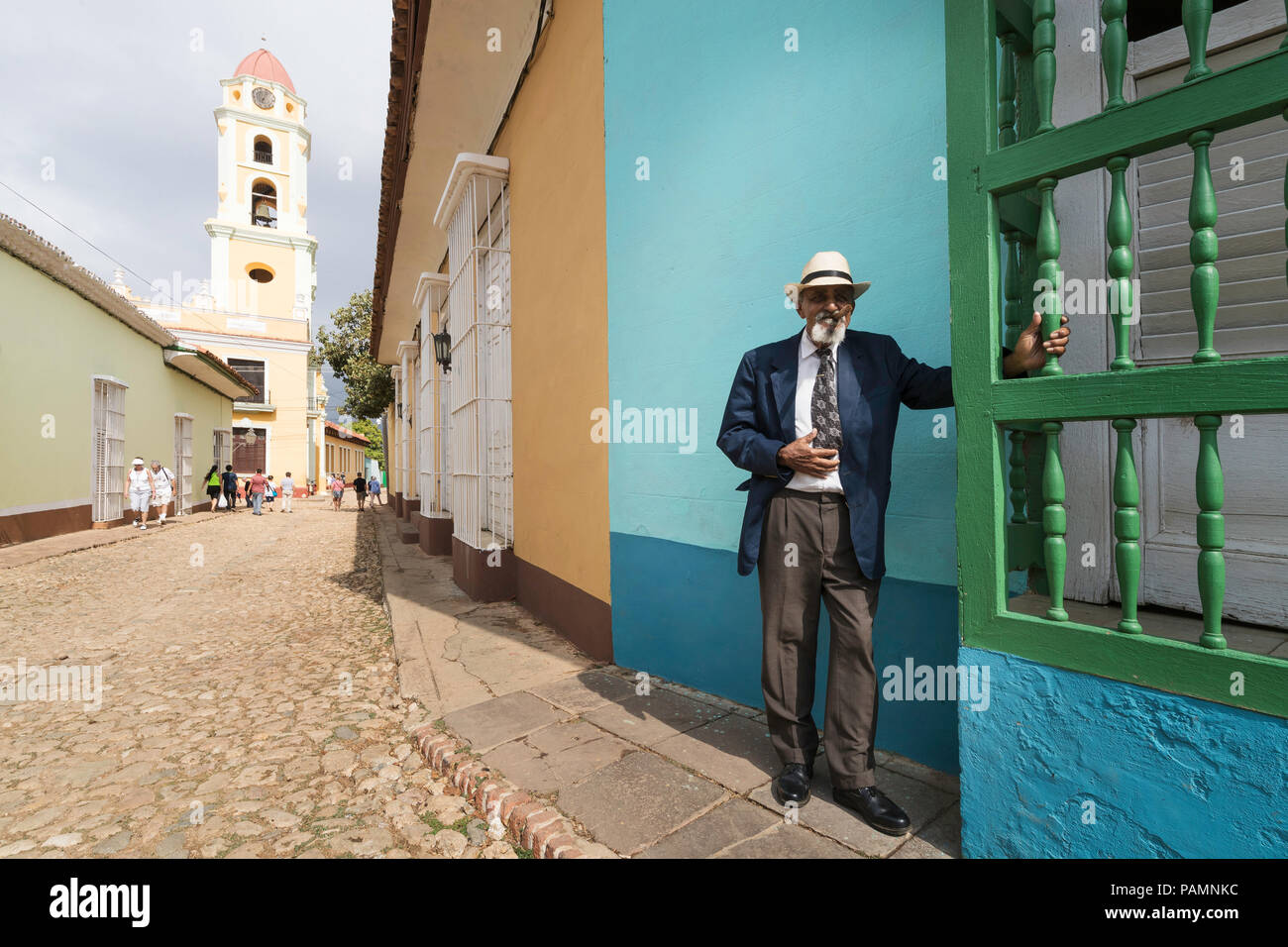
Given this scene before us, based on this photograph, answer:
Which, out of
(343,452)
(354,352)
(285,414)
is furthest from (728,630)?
(343,452)

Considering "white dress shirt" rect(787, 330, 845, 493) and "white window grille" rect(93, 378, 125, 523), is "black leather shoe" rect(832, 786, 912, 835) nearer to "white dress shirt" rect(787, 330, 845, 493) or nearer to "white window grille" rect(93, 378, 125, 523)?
"white dress shirt" rect(787, 330, 845, 493)

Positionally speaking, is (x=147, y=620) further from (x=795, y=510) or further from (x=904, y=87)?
(x=904, y=87)

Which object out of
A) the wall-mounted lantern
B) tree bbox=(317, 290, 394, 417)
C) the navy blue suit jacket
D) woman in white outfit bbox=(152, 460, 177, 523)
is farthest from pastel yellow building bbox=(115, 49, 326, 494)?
the navy blue suit jacket

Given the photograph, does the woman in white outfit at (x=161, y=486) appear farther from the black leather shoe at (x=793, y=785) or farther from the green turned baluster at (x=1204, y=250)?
the green turned baluster at (x=1204, y=250)

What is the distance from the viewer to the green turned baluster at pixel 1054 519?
1.69m

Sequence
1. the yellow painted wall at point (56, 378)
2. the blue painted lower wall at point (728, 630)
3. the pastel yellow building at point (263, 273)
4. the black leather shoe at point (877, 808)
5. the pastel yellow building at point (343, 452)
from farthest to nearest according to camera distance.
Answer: the pastel yellow building at point (343, 452), the pastel yellow building at point (263, 273), the yellow painted wall at point (56, 378), the blue painted lower wall at point (728, 630), the black leather shoe at point (877, 808)

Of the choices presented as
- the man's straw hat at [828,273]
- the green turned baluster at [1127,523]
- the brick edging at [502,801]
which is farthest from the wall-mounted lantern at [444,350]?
the green turned baluster at [1127,523]

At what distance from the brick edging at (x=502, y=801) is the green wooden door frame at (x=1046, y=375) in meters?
1.46

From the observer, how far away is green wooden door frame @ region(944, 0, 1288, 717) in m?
1.37

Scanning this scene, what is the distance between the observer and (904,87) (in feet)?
7.95

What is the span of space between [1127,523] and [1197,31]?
114 cm

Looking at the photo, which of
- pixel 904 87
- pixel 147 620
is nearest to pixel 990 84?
pixel 904 87

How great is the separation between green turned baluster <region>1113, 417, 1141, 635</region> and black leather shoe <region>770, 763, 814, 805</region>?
3.77ft
